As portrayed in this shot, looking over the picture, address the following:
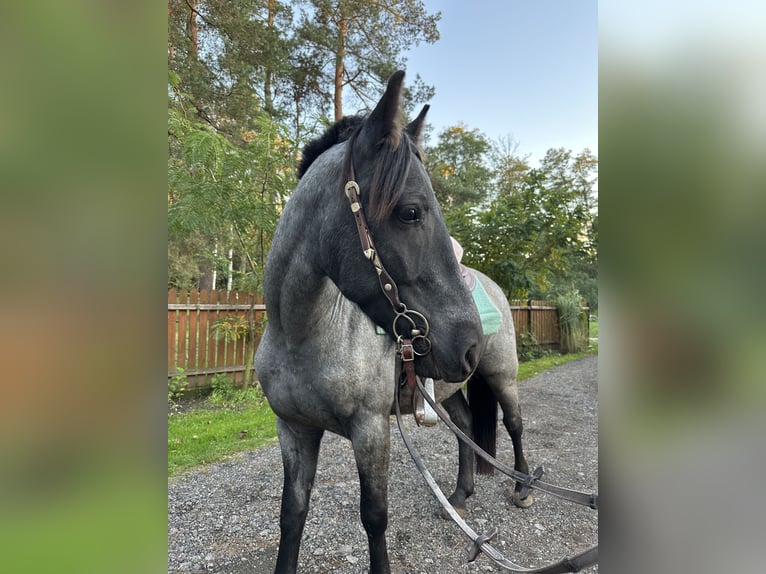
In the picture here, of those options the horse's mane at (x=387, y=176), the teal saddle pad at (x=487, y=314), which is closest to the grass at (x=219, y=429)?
the teal saddle pad at (x=487, y=314)

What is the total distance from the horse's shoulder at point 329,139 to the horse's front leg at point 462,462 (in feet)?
7.70

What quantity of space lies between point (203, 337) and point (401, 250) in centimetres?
587

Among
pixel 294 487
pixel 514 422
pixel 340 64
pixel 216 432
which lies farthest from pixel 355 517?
pixel 340 64

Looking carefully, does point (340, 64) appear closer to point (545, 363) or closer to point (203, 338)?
point (203, 338)

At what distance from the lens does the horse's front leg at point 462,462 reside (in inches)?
118

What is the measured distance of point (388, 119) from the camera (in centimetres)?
132

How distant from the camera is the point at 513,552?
2523 mm

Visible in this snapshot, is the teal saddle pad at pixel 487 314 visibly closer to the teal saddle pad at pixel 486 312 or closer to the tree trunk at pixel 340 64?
the teal saddle pad at pixel 486 312

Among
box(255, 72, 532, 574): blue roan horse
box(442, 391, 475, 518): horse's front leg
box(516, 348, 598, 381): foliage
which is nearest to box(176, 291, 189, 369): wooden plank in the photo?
box(442, 391, 475, 518): horse's front leg
